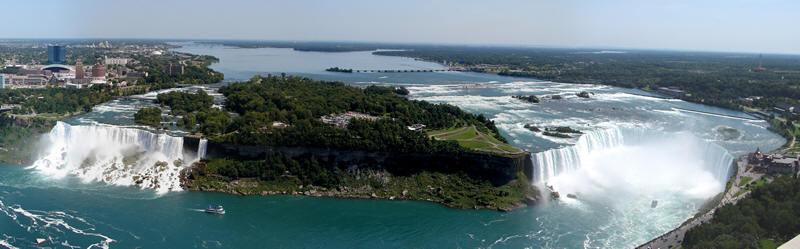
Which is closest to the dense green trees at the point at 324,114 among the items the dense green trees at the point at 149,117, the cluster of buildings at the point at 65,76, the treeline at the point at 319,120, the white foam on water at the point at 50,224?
the treeline at the point at 319,120

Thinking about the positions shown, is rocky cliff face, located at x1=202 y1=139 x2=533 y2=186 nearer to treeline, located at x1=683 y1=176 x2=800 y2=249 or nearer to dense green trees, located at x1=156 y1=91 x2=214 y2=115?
treeline, located at x1=683 y1=176 x2=800 y2=249

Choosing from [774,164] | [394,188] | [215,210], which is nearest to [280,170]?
[215,210]

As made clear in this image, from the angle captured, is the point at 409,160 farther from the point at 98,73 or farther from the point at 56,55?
the point at 56,55

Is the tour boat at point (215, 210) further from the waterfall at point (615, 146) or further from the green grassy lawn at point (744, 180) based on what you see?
the green grassy lawn at point (744, 180)

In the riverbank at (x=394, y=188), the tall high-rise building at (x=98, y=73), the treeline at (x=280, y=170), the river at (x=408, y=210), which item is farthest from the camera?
the tall high-rise building at (x=98, y=73)

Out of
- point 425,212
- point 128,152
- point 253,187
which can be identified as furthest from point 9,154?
point 425,212

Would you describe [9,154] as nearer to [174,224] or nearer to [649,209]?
[174,224]
